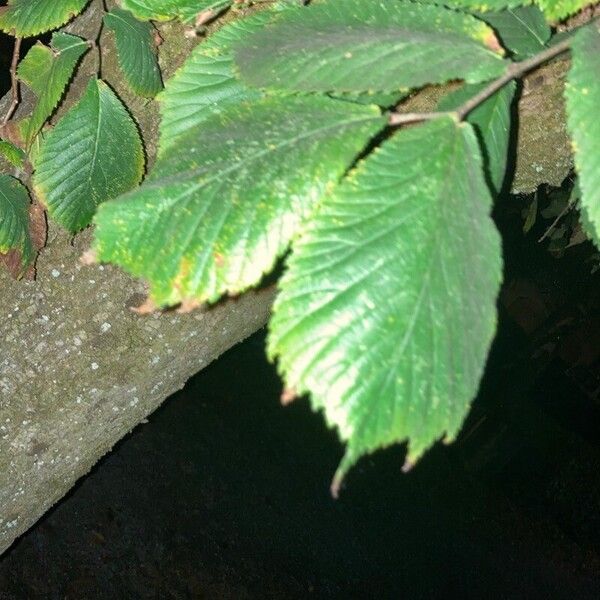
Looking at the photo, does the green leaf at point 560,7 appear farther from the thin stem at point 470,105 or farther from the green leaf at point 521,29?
the green leaf at point 521,29

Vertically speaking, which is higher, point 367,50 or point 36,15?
point 367,50

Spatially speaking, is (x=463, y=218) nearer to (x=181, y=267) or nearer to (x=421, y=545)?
(x=181, y=267)

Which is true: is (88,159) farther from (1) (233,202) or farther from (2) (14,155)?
(1) (233,202)

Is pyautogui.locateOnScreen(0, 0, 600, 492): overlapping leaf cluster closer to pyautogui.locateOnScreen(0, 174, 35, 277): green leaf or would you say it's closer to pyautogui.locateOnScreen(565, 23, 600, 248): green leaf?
pyautogui.locateOnScreen(565, 23, 600, 248): green leaf

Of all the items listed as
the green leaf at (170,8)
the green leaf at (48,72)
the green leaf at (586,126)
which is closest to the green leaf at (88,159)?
the green leaf at (48,72)

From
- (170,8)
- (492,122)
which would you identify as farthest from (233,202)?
(170,8)

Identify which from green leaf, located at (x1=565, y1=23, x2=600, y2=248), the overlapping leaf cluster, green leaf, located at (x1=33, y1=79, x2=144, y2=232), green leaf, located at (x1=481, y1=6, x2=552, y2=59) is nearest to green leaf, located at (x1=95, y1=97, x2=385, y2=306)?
the overlapping leaf cluster

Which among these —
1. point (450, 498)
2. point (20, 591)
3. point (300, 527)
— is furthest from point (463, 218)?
point (450, 498)
